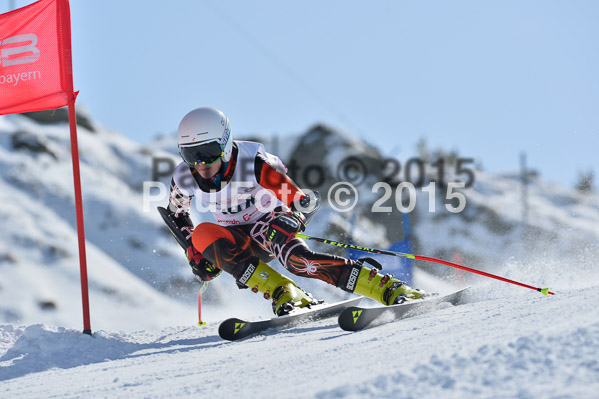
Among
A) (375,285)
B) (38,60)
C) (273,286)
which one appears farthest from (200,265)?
(38,60)

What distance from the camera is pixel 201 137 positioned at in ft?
12.4

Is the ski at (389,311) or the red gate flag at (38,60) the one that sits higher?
the red gate flag at (38,60)

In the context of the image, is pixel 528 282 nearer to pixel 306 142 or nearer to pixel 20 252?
pixel 20 252

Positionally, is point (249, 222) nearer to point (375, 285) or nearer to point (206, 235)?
point (206, 235)

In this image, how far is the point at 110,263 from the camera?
704 inches

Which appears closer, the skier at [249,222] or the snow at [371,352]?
the snow at [371,352]

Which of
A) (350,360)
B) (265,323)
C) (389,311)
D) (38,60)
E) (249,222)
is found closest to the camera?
(350,360)

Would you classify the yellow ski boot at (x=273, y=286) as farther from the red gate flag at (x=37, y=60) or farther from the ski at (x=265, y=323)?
the red gate flag at (x=37, y=60)

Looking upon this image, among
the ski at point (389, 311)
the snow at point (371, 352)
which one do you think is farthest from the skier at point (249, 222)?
the snow at point (371, 352)

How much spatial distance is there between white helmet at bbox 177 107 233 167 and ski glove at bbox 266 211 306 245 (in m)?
0.55

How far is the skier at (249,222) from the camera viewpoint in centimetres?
378

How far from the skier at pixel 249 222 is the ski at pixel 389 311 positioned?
11 cm

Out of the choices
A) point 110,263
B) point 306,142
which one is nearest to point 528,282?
point 110,263

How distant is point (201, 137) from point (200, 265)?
97 centimetres
